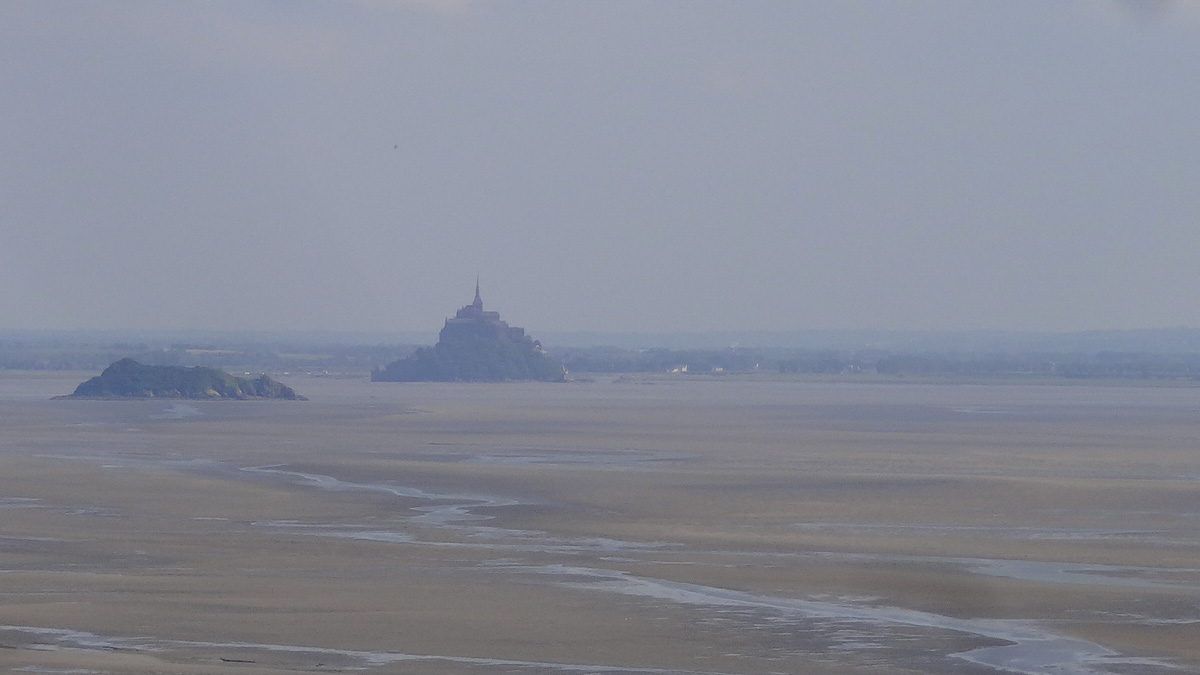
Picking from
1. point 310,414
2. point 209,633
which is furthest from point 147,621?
point 310,414

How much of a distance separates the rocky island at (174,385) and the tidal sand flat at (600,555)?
5688 centimetres

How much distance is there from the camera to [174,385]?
414 ft

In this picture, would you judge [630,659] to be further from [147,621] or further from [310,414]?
[310,414]

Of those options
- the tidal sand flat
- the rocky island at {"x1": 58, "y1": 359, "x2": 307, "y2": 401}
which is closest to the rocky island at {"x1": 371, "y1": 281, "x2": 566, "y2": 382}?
the rocky island at {"x1": 58, "y1": 359, "x2": 307, "y2": 401}

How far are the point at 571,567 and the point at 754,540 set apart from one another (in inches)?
217

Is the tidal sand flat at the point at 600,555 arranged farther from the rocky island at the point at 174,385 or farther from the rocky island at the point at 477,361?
the rocky island at the point at 477,361

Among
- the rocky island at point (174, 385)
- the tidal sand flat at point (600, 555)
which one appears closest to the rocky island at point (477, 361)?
the rocky island at point (174, 385)

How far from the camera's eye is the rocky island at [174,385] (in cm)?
12389

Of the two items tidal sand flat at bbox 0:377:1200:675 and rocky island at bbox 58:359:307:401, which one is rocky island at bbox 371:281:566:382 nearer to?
rocky island at bbox 58:359:307:401

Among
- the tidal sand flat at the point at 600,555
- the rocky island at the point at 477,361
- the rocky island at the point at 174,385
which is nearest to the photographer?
the tidal sand flat at the point at 600,555

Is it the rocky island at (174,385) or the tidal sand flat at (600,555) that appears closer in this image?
the tidal sand flat at (600,555)

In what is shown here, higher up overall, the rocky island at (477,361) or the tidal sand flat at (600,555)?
the rocky island at (477,361)

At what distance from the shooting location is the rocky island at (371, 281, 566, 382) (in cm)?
19038

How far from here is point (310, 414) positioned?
3718 inches
